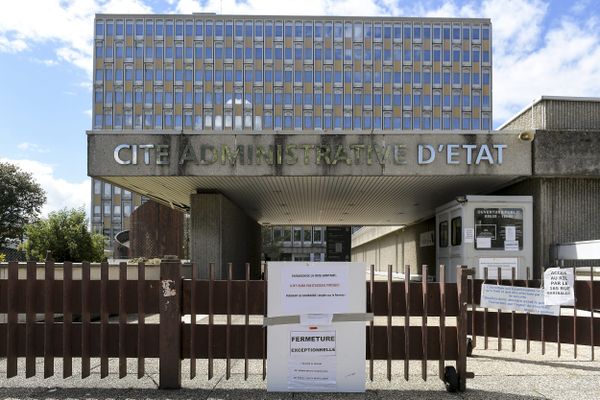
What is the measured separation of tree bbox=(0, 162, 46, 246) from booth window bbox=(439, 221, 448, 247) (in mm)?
48279

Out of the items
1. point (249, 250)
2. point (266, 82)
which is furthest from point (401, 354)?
point (266, 82)

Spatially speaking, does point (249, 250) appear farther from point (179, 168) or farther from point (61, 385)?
point (61, 385)

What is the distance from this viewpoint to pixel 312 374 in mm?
6074

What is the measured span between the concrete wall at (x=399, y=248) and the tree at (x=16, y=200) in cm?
3396

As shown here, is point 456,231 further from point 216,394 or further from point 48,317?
point 48,317

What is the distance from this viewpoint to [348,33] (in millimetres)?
89188

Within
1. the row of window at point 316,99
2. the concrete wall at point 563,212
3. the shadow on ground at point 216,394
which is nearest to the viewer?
the shadow on ground at point 216,394

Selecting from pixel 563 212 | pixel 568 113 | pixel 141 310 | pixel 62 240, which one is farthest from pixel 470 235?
pixel 62 240

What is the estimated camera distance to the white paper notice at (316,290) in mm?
6027

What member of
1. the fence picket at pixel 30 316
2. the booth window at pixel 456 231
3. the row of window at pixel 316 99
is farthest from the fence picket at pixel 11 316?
the row of window at pixel 316 99

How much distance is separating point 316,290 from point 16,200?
5958 cm

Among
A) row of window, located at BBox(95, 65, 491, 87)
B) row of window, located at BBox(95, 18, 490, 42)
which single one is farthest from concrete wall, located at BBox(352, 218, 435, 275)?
row of window, located at BBox(95, 18, 490, 42)

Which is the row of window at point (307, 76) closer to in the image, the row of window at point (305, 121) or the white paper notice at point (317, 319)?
the row of window at point (305, 121)

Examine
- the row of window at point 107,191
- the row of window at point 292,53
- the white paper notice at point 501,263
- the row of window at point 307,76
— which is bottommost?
the white paper notice at point 501,263
